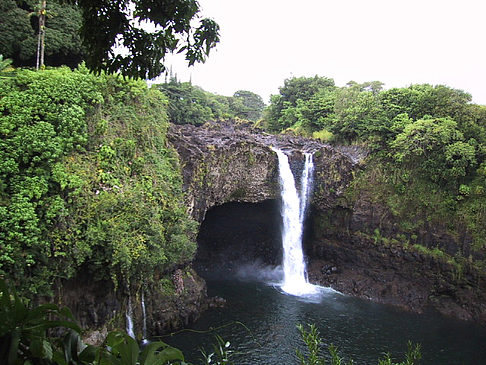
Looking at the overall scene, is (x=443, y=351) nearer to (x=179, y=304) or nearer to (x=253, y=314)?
(x=253, y=314)

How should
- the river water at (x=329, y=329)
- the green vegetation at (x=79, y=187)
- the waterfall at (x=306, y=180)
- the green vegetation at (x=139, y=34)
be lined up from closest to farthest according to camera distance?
the green vegetation at (x=139, y=34) → the green vegetation at (x=79, y=187) → the river water at (x=329, y=329) → the waterfall at (x=306, y=180)

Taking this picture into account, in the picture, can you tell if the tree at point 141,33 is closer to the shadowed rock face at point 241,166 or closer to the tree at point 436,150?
the shadowed rock face at point 241,166

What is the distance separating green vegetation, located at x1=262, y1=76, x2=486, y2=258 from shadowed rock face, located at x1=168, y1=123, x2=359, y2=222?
1.48 metres

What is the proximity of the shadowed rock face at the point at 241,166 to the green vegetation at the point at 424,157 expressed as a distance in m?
1.48

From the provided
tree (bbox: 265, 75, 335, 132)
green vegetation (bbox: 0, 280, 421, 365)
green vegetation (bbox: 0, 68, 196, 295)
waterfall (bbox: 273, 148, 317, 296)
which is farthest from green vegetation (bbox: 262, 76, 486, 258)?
green vegetation (bbox: 0, 280, 421, 365)

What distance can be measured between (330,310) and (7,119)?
13639 millimetres

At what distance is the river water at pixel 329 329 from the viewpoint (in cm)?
1180

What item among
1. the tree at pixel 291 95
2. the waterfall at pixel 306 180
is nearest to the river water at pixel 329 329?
the waterfall at pixel 306 180

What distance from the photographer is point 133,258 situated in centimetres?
1017

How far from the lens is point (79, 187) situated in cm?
980

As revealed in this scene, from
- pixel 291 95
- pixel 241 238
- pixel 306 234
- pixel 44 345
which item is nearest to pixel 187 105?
pixel 291 95

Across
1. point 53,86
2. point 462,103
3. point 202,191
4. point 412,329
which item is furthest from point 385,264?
point 53,86

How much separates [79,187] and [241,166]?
29.3ft

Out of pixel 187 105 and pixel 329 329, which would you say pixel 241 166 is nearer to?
pixel 329 329
